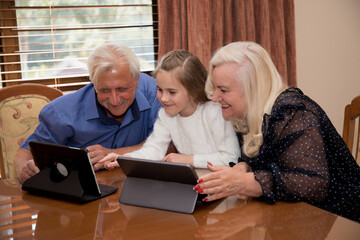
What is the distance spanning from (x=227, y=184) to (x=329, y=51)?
287cm

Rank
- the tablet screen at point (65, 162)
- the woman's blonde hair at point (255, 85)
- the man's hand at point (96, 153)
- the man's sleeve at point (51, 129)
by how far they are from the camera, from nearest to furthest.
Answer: the tablet screen at point (65, 162)
the woman's blonde hair at point (255, 85)
the man's hand at point (96, 153)
the man's sleeve at point (51, 129)

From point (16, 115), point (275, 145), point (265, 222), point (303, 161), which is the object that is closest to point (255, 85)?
point (275, 145)

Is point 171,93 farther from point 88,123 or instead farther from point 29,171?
point 29,171

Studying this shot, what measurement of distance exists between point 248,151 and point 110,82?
2.50 ft

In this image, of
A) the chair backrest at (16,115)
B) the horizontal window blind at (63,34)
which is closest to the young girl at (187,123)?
the chair backrest at (16,115)

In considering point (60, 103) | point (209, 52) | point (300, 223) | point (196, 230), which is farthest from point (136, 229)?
point (209, 52)

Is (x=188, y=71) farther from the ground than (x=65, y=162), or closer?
farther from the ground

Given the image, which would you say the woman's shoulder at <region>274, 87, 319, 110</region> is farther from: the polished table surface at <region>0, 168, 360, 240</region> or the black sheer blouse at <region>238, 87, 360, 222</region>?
the polished table surface at <region>0, 168, 360, 240</region>

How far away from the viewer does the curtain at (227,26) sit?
310 centimetres

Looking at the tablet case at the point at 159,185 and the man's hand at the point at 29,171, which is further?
the man's hand at the point at 29,171

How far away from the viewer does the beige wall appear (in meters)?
3.78

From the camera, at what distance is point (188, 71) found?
A: 1.95m

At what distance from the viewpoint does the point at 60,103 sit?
7.32 ft

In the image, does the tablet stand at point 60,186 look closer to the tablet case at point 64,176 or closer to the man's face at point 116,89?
the tablet case at point 64,176
